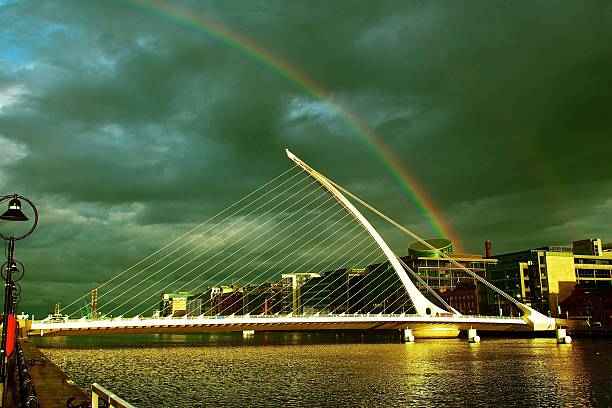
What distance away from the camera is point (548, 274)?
11725 cm

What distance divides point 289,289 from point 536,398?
159962 millimetres

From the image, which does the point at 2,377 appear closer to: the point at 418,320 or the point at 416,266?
the point at 418,320

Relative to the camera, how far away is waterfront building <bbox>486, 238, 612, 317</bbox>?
381ft

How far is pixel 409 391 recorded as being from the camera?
26562 mm

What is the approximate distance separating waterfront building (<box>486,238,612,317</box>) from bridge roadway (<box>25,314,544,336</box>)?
124 feet

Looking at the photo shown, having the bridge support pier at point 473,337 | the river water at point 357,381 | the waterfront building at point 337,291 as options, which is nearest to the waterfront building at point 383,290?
the waterfront building at point 337,291

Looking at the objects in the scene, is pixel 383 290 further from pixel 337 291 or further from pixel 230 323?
pixel 230 323

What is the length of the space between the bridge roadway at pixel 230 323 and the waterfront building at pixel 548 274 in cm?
3795

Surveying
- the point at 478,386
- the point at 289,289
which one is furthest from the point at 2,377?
the point at 289,289

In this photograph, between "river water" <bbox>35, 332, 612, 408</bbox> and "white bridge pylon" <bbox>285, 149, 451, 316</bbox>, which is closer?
"river water" <bbox>35, 332, 612, 408</bbox>

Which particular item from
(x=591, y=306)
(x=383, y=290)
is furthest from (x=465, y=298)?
(x=591, y=306)

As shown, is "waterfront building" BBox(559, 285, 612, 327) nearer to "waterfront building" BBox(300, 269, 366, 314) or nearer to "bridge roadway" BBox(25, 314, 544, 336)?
"bridge roadway" BBox(25, 314, 544, 336)

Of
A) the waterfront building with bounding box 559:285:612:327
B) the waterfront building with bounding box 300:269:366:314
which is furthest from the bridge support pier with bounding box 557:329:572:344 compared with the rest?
the waterfront building with bounding box 300:269:366:314

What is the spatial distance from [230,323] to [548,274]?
78232 mm
